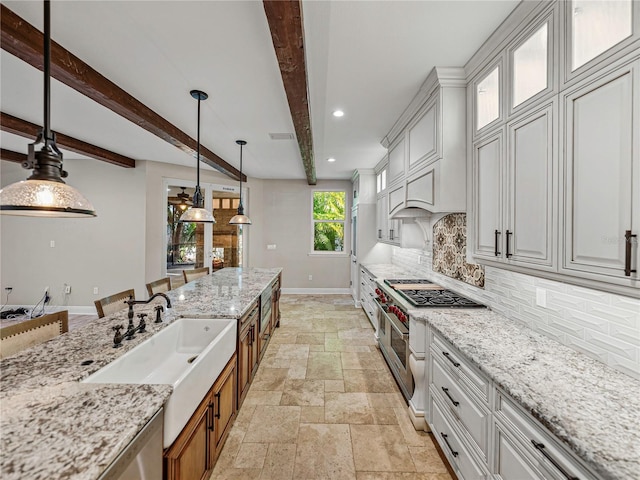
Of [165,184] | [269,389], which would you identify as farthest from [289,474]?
[165,184]

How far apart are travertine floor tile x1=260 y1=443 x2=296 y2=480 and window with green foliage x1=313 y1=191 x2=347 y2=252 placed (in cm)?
515

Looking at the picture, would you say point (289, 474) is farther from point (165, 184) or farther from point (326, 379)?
point (165, 184)

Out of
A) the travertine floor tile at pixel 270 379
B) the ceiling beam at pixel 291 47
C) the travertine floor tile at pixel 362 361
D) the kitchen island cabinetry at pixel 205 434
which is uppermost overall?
the ceiling beam at pixel 291 47

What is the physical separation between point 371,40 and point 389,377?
A: 9.93 feet

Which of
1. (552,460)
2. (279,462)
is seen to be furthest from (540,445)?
(279,462)

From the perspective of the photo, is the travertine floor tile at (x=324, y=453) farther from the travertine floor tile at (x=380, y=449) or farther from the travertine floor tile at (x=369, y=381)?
the travertine floor tile at (x=369, y=381)

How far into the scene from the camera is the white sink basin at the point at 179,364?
124 cm

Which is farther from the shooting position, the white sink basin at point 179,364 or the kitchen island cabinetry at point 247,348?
the kitchen island cabinetry at point 247,348

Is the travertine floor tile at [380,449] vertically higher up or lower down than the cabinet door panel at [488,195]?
lower down

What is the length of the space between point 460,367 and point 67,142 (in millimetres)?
5178

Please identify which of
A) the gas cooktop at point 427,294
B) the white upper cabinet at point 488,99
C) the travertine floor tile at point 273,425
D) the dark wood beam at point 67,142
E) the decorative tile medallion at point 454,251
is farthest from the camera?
the dark wood beam at point 67,142

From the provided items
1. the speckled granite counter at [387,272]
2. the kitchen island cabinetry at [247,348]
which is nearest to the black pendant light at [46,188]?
the kitchen island cabinetry at [247,348]

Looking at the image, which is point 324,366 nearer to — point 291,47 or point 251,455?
point 251,455

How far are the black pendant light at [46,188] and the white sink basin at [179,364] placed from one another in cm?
76
